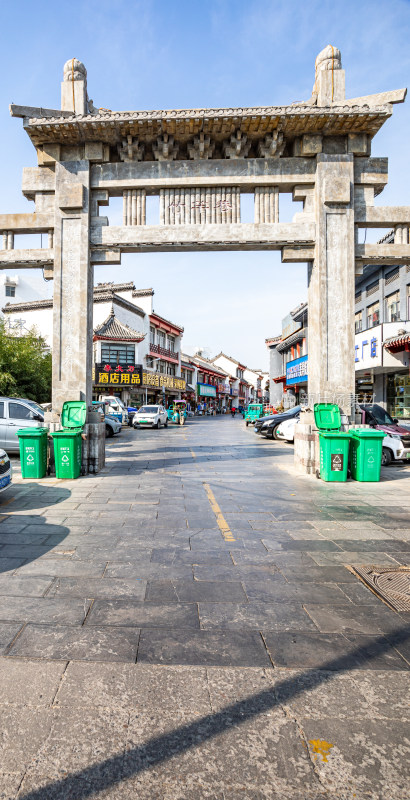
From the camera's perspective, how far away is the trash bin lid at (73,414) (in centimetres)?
889

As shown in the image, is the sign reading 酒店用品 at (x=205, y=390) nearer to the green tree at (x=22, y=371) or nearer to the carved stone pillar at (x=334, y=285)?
the green tree at (x=22, y=371)

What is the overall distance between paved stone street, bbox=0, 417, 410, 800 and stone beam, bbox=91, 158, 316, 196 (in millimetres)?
7699

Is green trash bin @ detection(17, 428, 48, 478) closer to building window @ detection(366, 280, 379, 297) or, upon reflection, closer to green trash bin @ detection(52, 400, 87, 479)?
green trash bin @ detection(52, 400, 87, 479)

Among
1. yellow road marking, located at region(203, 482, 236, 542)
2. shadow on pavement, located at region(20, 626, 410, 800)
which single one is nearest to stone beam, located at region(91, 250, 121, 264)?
yellow road marking, located at region(203, 482, 236, 542)

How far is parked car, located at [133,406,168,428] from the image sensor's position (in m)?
24.6

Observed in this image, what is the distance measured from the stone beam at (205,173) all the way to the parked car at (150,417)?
52.8ft

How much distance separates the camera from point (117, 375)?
113 feet

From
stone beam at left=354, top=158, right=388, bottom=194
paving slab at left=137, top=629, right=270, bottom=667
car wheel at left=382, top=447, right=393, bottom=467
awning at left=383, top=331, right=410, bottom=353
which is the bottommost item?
paving slab at left=137, top=629, right=270, bottom=667

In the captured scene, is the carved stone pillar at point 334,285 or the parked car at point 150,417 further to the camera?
the parked car at point 150,417

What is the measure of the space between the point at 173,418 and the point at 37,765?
102ft

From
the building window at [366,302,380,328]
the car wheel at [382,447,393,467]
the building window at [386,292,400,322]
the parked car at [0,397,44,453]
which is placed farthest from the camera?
the building window at [366,302,380,328]

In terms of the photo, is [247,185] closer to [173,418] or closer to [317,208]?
[317,208]

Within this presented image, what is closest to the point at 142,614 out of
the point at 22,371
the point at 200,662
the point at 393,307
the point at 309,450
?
the point at 200,662

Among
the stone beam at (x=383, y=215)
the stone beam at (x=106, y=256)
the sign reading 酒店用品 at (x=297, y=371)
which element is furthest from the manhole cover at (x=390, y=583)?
the sign reading 酒店用品 at (x=297, y=371)
